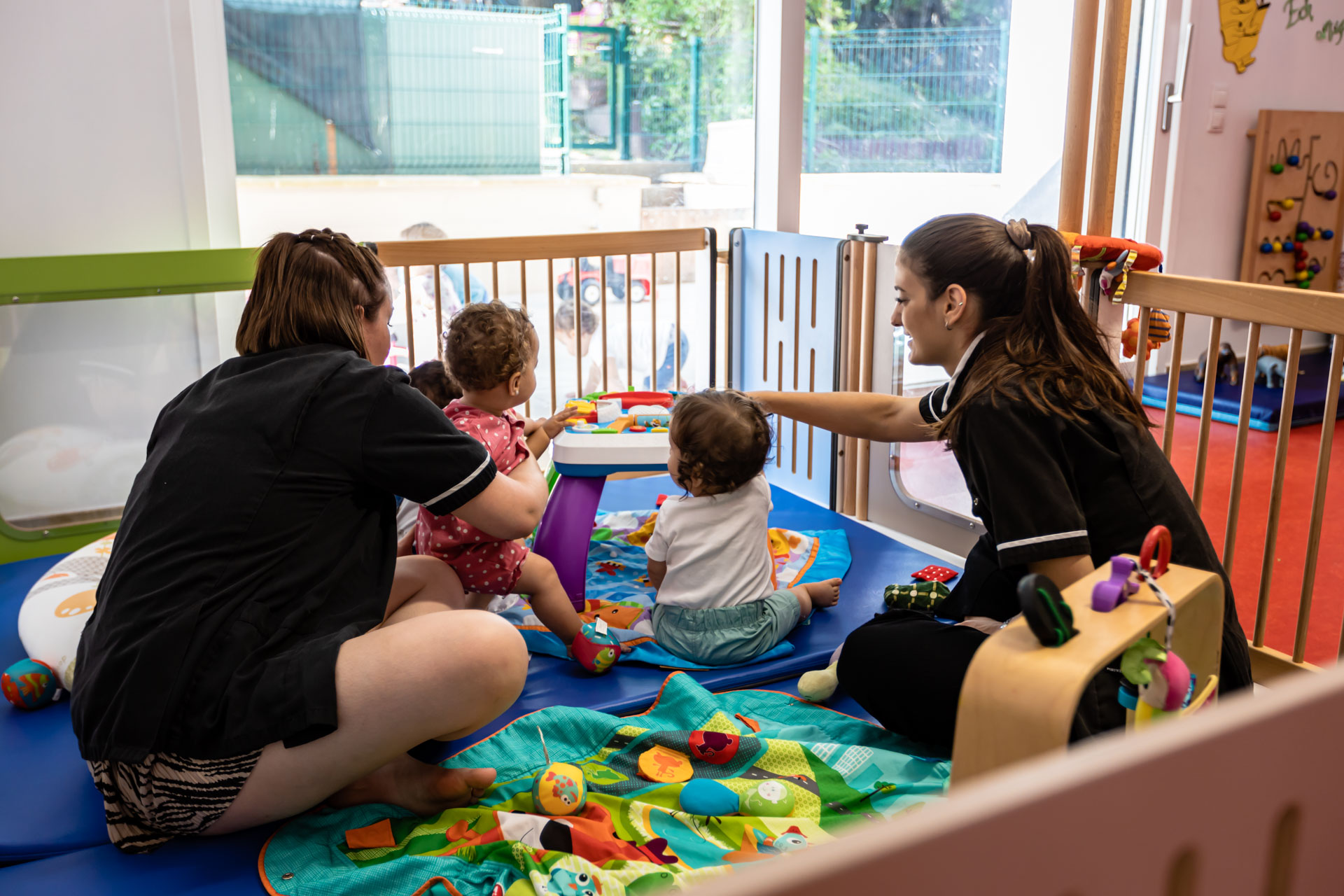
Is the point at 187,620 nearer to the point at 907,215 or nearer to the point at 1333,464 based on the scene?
the point at 907,215

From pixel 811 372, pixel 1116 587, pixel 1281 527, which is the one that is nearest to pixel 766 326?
pixel 811 372

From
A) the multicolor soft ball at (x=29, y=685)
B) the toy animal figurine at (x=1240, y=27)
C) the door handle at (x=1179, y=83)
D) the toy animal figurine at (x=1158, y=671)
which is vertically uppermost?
the toy animal figurine at (x=1240, y=27)

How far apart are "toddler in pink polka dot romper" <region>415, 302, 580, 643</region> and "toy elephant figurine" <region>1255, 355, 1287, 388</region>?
324cm

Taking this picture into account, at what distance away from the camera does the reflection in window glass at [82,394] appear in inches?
96.6

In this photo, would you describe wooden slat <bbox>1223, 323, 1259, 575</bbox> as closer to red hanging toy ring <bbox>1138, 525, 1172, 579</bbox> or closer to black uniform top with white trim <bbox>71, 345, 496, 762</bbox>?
red hanging toy ring <bbox>1138, 525, 1172, 579</bbox>

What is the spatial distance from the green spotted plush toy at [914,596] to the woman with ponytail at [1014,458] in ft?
1.02

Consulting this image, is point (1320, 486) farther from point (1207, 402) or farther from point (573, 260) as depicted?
point (573, 260)

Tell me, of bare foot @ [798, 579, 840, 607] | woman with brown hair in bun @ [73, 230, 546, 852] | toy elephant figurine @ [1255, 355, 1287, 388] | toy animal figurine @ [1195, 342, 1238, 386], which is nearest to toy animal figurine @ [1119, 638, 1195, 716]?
woman with brown hair in bun @ [73, 230, 546, 852]

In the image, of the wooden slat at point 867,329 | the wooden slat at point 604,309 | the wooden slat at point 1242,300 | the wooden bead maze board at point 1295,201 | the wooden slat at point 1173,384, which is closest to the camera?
the wooden slat at point 1242,300

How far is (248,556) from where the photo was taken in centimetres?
118

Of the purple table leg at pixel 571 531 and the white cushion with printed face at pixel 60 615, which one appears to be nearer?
the white cushion with printed face at pixel 60 615

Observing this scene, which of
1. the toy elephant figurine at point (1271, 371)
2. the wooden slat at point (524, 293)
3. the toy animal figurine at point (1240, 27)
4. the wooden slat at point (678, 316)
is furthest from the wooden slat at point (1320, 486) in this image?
the toy animal figurine at point (1240, 27)

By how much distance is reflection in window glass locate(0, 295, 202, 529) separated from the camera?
2.45 m

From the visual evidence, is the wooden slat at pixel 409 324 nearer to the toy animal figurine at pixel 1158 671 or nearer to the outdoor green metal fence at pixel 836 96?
the outdoor green metal fence at pixel 836 96
